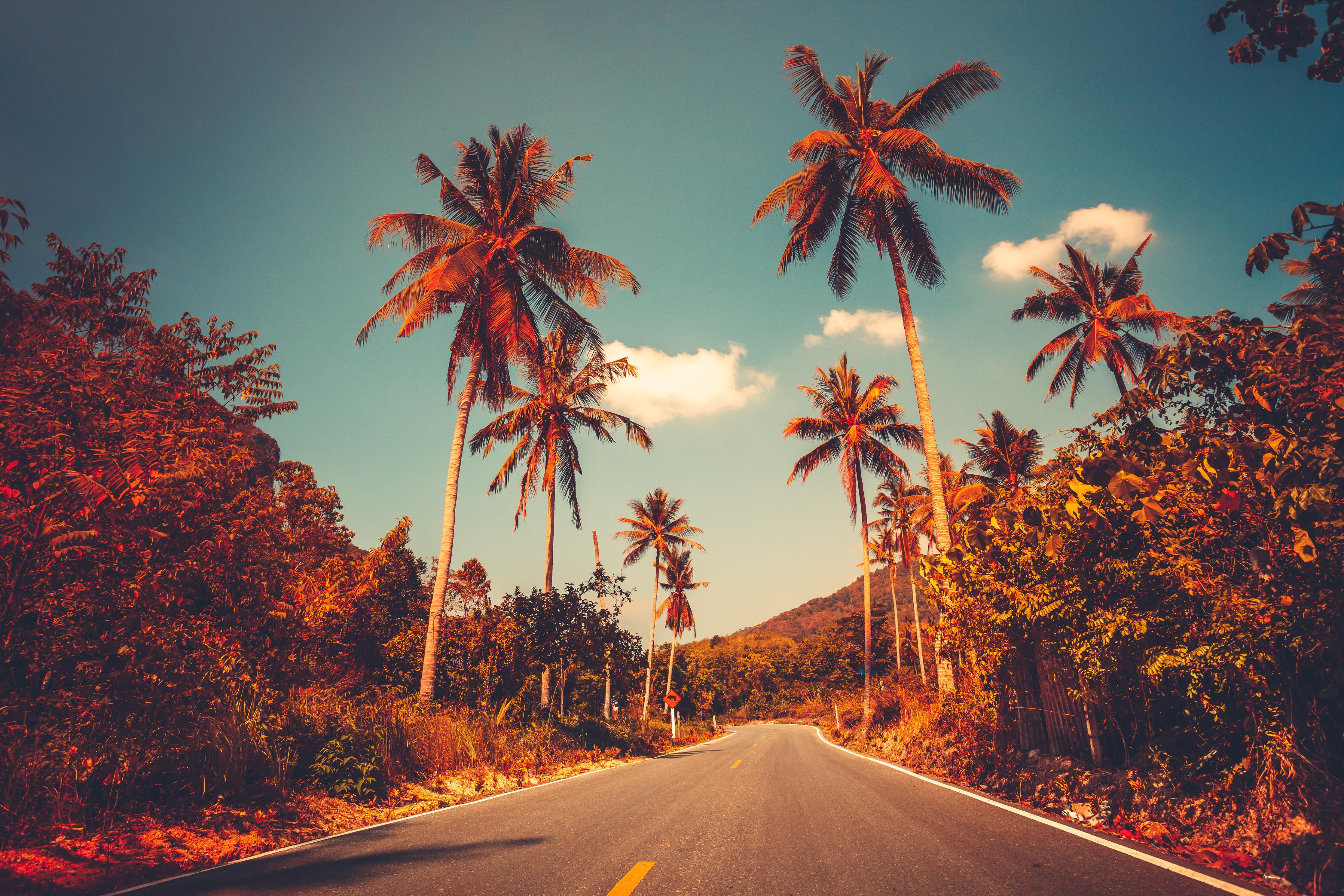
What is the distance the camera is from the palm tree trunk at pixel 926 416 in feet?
37.7

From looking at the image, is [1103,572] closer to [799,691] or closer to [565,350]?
[565,350]

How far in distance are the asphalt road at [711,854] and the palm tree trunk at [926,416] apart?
17.6 ft

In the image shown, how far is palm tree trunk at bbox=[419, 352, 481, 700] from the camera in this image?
11.2 meters

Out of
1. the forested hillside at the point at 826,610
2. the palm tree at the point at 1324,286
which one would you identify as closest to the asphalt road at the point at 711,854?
the palm tree at the point at 1324,286

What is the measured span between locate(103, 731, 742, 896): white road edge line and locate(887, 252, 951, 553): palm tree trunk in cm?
841

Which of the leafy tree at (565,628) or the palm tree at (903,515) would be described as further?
the palm tree at (903,515)

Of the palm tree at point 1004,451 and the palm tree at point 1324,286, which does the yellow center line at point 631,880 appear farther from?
the palm tree at point 1004,451

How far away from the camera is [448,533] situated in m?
11.9

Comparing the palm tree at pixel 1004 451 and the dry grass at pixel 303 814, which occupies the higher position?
the palm tree at pixel 1004 451

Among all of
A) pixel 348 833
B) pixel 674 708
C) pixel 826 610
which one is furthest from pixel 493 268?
pixel 826 610

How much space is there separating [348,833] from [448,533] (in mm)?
6619

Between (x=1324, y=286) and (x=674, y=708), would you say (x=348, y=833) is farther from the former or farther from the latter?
(x=674, y=708)

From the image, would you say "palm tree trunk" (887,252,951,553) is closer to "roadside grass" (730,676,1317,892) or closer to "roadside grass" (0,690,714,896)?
"roadside grass" (730,676,1317,892)

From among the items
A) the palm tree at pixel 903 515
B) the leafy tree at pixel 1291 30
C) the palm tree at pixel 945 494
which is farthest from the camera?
the palm tree at pixel 903 515
